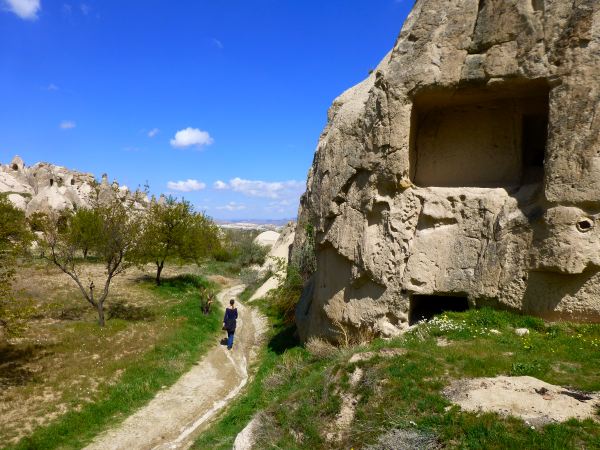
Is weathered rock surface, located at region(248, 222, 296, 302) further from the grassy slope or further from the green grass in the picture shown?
the grassy slope

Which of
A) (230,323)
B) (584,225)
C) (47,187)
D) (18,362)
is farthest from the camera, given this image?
(47,187)

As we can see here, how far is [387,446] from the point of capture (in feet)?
22.7

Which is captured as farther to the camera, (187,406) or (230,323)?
(230,323)

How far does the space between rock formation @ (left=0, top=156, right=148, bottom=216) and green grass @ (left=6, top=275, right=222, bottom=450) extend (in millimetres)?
28494

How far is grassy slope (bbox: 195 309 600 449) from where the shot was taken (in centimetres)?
647

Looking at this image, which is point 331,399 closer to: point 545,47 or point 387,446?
point 387,446

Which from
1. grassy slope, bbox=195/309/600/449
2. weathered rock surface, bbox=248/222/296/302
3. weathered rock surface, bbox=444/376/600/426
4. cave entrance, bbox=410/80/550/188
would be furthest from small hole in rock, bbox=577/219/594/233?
weathered rock surface, bbox=248/222/296/302

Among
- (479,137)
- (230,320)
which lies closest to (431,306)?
(479,137)

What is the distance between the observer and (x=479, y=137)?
41.5ft

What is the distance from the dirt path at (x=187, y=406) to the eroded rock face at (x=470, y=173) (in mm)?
3558

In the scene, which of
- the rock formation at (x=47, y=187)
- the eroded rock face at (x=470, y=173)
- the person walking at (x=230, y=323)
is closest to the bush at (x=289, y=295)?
the person walking at (x=230, y=323)

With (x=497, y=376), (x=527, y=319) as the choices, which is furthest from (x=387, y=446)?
(x=527, y=319)

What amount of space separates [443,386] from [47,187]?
1957 inches

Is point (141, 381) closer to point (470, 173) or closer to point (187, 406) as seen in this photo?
point (187, 406)
